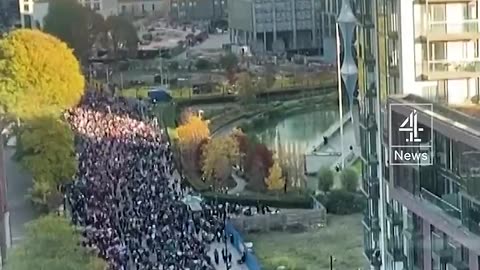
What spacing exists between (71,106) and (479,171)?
1050 millimetres

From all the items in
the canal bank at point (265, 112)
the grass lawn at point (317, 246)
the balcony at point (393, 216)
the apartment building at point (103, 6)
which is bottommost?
the grass lawn at point (317, 246)

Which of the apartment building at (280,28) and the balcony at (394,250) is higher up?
the apartment building at (280,28)

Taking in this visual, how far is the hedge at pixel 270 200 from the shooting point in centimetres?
259

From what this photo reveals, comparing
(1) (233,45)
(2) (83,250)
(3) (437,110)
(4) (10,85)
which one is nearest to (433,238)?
(3) (437,110)

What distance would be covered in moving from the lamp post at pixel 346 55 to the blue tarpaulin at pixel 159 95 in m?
0.44

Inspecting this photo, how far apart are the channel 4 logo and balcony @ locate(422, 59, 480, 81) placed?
0.09m

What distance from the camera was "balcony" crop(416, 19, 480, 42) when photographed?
2508 mm

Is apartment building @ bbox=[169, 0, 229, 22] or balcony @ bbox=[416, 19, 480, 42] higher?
apartment building @ bbox=[169, 0, 229, 22]

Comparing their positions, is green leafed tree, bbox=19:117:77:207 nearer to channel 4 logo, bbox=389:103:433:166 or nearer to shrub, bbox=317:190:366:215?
shrub, bbox=317:190:366:215

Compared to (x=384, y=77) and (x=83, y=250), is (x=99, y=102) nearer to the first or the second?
(x=83, y=250)

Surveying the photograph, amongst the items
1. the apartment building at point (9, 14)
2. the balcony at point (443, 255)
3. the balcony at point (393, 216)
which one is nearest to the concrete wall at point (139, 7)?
the apartment building at point (9, 14)

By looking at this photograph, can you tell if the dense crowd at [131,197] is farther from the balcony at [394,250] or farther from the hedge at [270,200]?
the balcony at [394,250]

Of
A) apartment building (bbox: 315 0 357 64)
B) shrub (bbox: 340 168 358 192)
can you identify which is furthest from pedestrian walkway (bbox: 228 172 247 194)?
apartment building (bbox: 315 0 357 64)

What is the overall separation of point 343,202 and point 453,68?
1.46 ft
